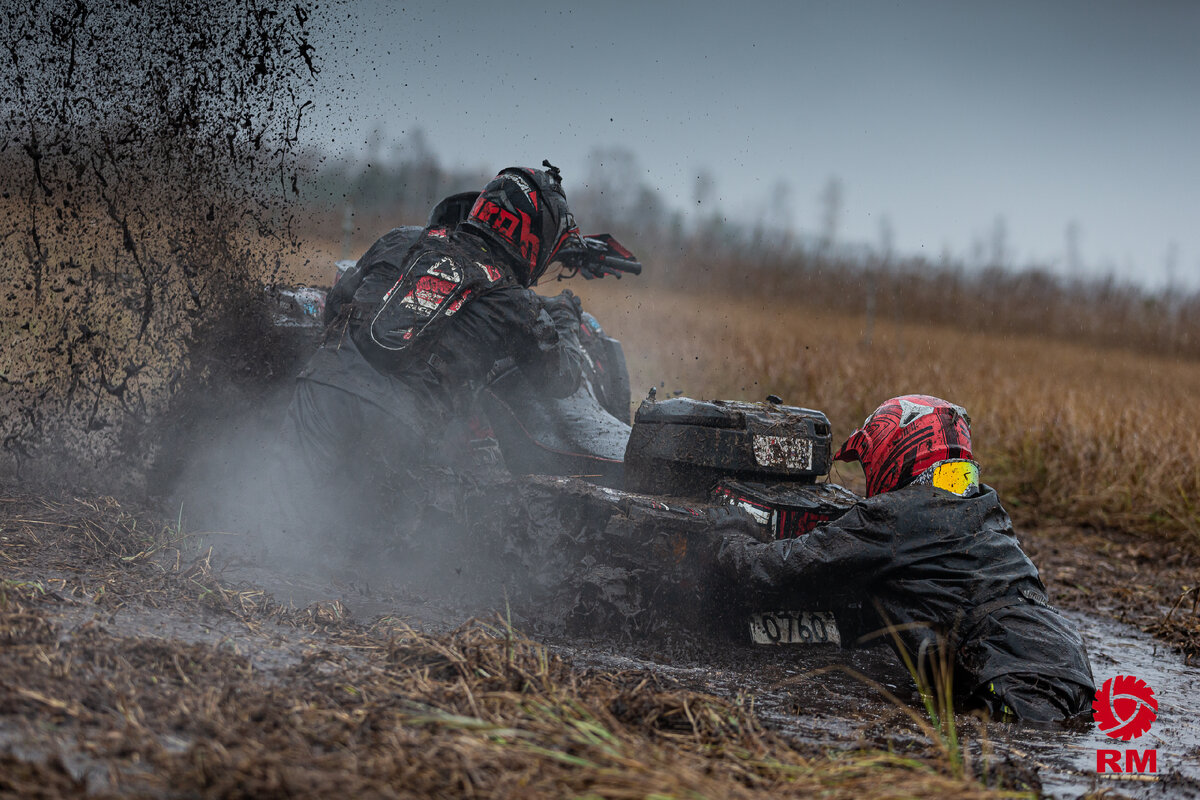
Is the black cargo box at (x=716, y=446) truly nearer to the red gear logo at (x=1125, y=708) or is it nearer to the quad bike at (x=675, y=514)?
the quad bike at (x=675, y=514)

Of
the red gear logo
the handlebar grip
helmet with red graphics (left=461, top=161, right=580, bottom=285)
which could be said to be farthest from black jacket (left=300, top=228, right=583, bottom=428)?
the red gear logo

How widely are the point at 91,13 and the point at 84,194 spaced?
91 centimetres

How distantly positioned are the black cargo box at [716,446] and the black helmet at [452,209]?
163 cm

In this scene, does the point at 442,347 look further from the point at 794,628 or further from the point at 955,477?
the point at 955,477

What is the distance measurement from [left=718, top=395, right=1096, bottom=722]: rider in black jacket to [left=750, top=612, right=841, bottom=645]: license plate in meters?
0.09

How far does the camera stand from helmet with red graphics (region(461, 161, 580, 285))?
4789mm

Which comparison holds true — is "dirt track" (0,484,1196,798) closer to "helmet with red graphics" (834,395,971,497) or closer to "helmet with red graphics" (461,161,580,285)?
"helmet with red graphics" (834,395,971,497)

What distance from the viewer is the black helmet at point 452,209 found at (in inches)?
199

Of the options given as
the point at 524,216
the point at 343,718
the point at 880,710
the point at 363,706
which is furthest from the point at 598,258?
the point at 343,718

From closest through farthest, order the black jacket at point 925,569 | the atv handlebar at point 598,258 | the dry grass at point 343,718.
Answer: the dry grass at point 343,718 < the black jacket at point 925,569 < the atv handlebar at point 598,258

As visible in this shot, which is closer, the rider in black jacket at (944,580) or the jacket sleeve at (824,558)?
the rider in black jacket at (944,580)

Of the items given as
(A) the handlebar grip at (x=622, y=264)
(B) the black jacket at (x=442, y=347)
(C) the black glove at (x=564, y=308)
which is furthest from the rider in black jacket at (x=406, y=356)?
(A) the handlebar grip at (x=622, y=264)

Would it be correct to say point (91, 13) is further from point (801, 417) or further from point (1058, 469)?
point (1058, 469)

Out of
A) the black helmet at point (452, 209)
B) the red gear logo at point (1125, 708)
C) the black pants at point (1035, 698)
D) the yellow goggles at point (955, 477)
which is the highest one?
the black helmet at point (452, 209)
